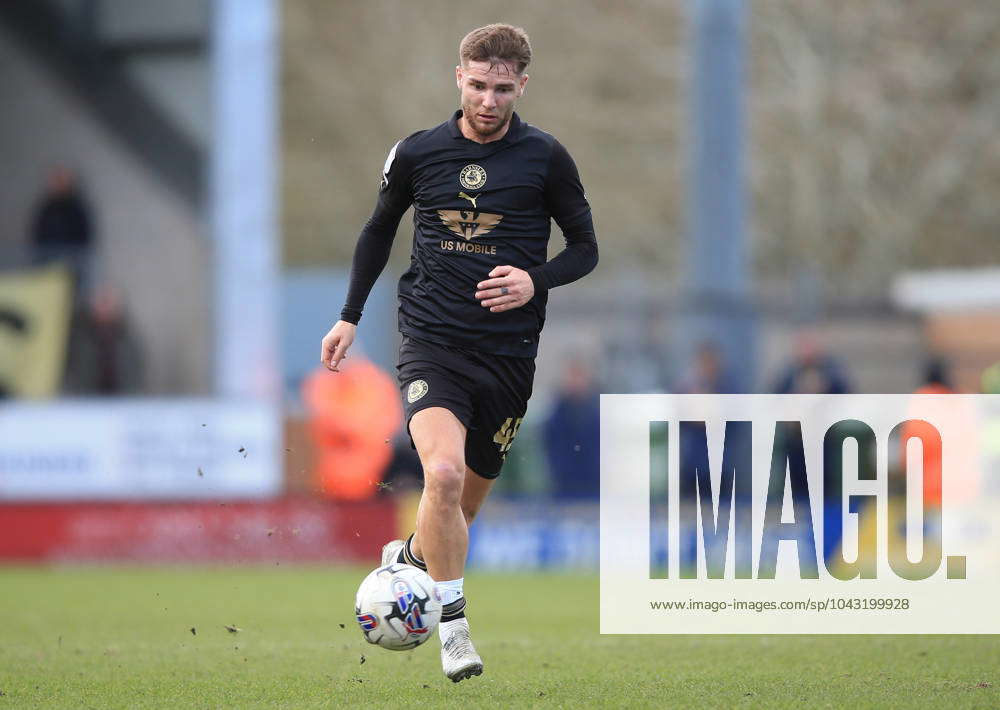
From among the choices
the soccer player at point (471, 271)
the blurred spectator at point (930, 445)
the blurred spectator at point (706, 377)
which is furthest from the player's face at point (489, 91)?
the blurred spectator at point (706, 377)

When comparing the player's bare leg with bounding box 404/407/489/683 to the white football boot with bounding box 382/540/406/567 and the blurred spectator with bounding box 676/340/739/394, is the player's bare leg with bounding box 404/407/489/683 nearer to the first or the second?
the white football boot with bounding box 382/540/406/567

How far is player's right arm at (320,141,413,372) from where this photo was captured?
24.3 ft

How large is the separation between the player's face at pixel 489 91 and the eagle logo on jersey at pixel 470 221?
0.33 meters

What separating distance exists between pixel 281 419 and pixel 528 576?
3.93 metres

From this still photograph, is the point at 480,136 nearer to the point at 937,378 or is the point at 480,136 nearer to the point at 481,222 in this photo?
the point at 481,222

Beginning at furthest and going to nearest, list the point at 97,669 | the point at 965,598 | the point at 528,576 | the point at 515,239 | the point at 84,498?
the point at 84,498, the point at 528,576, the point at 965,598, the point at 97,669, the point at 515,239

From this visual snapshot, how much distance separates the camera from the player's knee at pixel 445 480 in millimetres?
6988

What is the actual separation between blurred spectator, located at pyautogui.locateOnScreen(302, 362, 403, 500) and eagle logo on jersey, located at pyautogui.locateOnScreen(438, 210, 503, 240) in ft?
35.2

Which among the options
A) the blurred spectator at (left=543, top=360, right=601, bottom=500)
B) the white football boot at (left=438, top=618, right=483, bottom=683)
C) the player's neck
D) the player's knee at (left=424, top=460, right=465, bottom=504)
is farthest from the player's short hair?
the blurred spectator at (left=543, top=360, right=601, bottom=500)

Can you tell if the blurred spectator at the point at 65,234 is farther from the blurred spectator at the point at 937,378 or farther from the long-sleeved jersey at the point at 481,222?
the long-sleeved jersey at the point at 481,222

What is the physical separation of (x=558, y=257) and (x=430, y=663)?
7.52 feet

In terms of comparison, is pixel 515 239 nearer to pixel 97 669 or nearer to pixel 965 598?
pixel 97 669

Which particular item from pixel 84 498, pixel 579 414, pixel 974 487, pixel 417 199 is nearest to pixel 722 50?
pixel 579 414

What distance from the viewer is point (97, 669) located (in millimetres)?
8164
